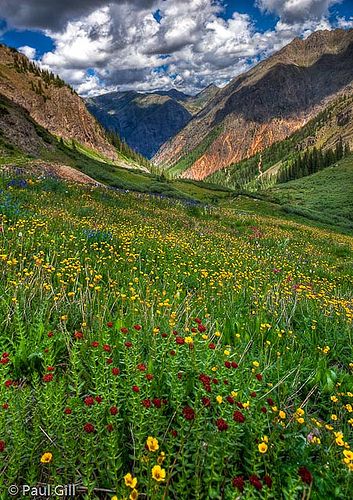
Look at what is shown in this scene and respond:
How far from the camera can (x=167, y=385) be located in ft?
9.63

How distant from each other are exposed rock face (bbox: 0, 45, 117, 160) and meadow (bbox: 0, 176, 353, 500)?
117254 mm

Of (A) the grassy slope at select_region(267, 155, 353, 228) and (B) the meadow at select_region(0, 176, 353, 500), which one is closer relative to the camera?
(B) the meadow at select_region(0, 176, 353, 500)

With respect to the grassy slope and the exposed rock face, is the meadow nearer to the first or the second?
the grassy slope

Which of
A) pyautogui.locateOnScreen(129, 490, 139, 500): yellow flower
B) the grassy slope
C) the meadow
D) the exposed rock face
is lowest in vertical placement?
the grassy slope

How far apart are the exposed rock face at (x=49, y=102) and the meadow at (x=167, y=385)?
11725cm

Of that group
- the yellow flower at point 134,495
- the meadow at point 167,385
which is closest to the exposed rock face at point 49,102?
the meadow at point 167,385

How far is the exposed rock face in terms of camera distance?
110 m

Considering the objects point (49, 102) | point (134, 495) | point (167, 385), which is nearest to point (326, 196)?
point (49, 102)

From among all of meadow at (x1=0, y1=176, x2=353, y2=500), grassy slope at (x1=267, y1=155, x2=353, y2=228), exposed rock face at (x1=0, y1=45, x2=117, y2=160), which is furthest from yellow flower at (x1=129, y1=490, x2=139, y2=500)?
exposed rock face at (x1=0, y1=45, x2=117, y2=160)

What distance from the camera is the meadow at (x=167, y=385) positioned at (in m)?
2.12

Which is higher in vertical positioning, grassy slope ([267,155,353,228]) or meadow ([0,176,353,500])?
meadow ([0,176,353,500])

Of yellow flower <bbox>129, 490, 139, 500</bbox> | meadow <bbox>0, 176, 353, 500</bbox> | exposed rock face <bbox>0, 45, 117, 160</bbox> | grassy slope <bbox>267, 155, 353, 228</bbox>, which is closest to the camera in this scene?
yellow flower <bbox>129, 490, 139, 500</bbox>

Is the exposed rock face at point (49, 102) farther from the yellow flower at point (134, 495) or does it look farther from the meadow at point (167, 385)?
the yellow flower at point (134, 495)

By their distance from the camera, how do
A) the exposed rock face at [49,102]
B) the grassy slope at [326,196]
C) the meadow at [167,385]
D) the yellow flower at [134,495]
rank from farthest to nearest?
1. the exposed rock face at [49,102]
2. the grassy slope at [326,196]
3. the meadow at [167,385]
4. the yellow flower at [134,495]
